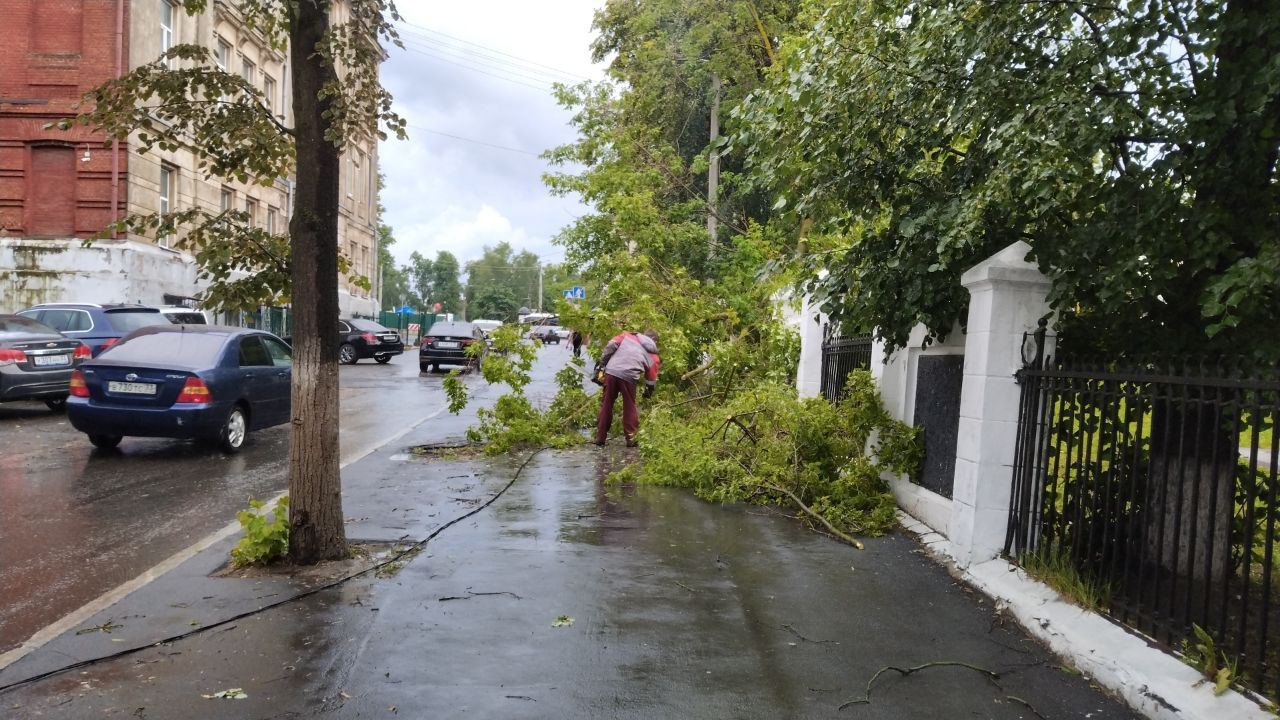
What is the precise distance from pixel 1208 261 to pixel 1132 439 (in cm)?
109

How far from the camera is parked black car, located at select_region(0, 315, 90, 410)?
13523mm

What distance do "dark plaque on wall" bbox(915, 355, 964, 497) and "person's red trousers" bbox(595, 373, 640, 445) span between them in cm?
482

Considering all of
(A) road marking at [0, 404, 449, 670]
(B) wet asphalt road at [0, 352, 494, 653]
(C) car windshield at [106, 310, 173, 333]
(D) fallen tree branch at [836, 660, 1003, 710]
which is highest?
(C) car windshield at [106, 310, 173, 333]

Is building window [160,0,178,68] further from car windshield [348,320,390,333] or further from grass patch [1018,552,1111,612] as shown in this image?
grass patch [1018,552,1111,612]

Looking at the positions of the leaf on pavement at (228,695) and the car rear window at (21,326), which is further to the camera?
the car rear window at (21,326)

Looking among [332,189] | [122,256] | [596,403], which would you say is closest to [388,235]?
[122,256]

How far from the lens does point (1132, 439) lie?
534cm

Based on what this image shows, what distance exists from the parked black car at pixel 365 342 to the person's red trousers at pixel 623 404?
2226cm

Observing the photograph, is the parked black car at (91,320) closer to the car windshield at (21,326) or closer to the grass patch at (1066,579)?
the car windshield at (21,326)

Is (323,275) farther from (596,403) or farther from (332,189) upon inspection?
(596,403)

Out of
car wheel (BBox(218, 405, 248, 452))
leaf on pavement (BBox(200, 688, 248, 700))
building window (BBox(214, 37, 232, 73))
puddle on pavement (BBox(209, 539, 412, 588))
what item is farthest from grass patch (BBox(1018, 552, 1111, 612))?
building window (BBox(214, 37, 232, 73))

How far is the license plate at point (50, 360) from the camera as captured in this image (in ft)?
45.6

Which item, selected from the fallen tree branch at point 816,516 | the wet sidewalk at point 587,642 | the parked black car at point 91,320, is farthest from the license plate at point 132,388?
the fallen tree branch at point 816,516

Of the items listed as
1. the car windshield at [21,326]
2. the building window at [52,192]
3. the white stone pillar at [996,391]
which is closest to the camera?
the white stone pillar at [996,391]
